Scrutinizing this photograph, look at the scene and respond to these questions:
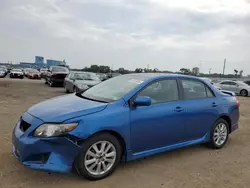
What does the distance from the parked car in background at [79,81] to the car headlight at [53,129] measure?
9357mm

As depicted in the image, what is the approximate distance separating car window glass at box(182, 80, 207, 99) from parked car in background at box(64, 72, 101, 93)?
8.07 m

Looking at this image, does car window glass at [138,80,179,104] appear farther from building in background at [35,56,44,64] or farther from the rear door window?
building in background at [35,56,44,64]

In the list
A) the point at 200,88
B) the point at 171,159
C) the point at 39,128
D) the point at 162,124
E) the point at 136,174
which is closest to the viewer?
the point at 39,128

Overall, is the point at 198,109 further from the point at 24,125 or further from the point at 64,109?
the point at 24,125

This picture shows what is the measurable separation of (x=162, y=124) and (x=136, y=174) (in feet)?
2.89

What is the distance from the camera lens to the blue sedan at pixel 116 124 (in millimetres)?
3428

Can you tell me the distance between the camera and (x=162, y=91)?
4539 millimetres

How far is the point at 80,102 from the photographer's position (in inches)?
160

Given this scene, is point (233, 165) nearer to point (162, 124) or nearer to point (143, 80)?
point (162, 124)

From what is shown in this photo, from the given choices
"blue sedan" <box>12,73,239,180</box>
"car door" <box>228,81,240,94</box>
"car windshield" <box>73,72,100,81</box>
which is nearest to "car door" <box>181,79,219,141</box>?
"blue sedan" <box>12,73,239,180</box>

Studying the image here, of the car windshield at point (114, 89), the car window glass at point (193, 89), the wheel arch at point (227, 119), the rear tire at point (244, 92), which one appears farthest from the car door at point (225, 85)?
the car windshield at point (114, 89)

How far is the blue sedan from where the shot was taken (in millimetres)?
3428

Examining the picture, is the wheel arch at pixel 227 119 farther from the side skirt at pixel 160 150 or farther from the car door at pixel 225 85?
the car door at pixel 225 85

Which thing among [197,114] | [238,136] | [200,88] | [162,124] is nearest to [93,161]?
[162,124]
